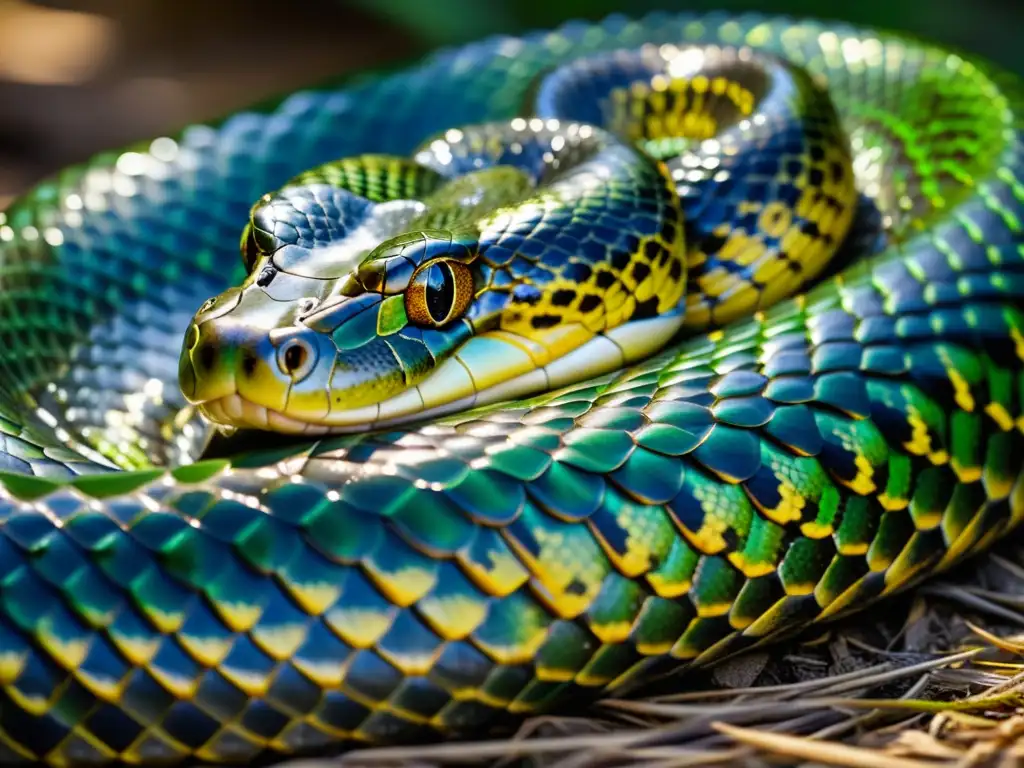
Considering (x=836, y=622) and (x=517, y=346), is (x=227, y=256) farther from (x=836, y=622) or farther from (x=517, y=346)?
(x=836, y=622)

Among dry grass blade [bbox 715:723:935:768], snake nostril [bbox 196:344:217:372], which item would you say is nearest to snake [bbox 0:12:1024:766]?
snake nostril [bbox 196:344:217:372]

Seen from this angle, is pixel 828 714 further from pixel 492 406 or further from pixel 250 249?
pixel 250 249

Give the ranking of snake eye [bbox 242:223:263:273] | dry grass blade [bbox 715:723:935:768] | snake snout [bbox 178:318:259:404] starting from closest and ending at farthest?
dry grass blade [bbox 715:723:935:768] < snake snout [bbox 178:318:259:404] < snake eye [bbox 242:223:263:273]

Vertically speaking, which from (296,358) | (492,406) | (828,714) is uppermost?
(296,358)

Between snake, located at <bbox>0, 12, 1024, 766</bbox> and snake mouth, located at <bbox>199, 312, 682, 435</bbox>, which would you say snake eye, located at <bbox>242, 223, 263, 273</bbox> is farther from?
snake mouth, located at <bbox>199, 312, 682, 435</bbox>

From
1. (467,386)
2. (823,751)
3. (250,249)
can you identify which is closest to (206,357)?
(250,249)

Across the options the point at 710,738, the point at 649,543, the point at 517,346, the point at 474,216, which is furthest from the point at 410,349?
the point at 710,738

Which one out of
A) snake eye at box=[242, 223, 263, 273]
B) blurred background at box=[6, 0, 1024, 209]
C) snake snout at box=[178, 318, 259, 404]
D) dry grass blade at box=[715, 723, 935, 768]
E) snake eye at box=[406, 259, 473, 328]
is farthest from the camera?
blurred background at box=[6, 0, 1024, 209]
